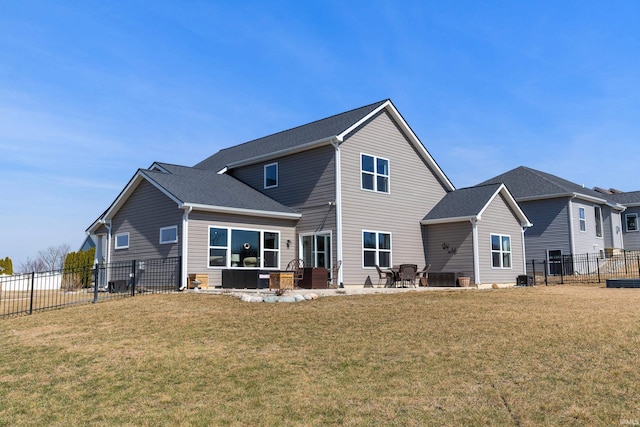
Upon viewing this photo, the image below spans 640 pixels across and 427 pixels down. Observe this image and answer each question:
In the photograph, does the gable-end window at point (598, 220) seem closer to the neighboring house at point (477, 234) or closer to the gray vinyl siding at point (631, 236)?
the gray vinyl siding at point (631, 236)

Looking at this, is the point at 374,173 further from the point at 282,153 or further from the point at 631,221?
the point at 631,221

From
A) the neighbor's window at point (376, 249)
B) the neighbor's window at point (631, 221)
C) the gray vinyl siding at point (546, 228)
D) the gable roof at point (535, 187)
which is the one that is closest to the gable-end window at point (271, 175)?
the neighbor's window at point (376, 249)

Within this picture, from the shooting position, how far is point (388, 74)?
20.1 m

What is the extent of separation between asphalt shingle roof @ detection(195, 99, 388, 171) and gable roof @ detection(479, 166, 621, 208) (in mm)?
14538

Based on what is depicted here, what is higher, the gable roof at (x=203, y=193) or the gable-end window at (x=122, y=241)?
the gable roof at (x=203, y=193)

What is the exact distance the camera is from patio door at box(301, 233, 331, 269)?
65.8ft

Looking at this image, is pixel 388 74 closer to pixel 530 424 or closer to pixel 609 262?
pixel 530 424

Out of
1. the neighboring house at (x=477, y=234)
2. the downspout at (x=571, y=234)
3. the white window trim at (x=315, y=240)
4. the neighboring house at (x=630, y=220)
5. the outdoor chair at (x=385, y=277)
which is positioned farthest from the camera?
the neighboring house at (x=630, y=220)

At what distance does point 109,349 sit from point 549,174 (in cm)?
3470

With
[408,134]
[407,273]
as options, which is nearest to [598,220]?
[408,134]

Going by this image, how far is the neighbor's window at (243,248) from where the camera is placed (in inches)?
735

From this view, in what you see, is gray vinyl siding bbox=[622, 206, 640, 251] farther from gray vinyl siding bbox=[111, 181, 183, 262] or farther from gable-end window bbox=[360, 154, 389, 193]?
gray vinyl siding bbox=[111, 181, 183, 262]

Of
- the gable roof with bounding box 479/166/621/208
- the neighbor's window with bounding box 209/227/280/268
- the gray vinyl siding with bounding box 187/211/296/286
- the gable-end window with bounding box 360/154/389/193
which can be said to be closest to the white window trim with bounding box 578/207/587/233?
the gable roof with bounding box 479/166/621/208

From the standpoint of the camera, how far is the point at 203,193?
760 inches
